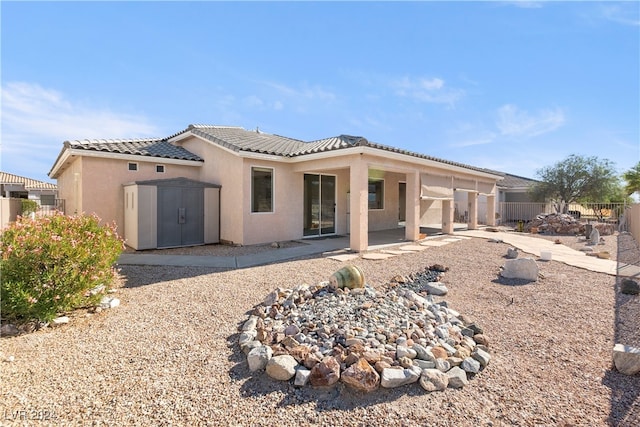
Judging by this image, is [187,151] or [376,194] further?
[376,194]

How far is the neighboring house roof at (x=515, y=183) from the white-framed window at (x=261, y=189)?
2526cm

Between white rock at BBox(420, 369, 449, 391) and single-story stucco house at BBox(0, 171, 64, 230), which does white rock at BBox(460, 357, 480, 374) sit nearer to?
white rock at BBox(420, 369, 449, 391)

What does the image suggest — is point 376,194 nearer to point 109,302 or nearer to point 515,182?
point 109,302

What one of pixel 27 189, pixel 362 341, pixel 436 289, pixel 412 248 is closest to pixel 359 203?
pixel 412 248

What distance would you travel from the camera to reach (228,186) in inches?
447

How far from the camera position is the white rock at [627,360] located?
3.31 metres

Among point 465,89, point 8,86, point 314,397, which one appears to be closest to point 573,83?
point 465,89

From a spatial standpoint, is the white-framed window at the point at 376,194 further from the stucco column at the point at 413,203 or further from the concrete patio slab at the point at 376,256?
the concrete patio slab at the point at 376,256

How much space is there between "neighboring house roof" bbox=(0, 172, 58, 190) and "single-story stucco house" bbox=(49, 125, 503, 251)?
893 inches

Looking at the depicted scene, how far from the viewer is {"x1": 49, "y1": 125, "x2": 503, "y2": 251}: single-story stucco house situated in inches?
402

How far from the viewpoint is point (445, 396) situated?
288 cm

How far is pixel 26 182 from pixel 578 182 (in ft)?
158

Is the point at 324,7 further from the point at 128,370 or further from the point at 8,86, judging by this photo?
the point at 128,370

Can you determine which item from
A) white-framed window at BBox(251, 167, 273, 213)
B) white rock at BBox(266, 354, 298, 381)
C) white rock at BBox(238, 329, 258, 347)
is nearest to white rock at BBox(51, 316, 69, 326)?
white rock at BBox(238, 329, 258, 347)
